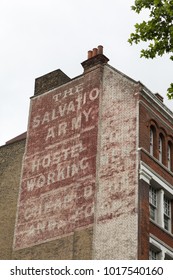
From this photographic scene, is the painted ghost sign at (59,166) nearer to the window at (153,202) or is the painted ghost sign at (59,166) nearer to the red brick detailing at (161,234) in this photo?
the window at (153,202)

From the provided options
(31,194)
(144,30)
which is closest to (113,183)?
(31,194)

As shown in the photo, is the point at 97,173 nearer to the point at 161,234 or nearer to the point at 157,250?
the point at 161,234

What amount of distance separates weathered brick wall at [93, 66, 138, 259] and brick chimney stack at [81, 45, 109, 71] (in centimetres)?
106

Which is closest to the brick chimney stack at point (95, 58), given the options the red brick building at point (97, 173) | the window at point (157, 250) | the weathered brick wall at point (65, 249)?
the red brick building at point (97, 173)

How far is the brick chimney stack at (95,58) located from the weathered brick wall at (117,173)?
3.49 feet

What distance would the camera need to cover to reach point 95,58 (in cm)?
3872

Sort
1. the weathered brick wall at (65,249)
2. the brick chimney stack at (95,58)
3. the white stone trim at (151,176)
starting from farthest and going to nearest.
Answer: the brick chimney stack at (95,58) → the weathered brick wall at (65,249) → the white stone trim at (151,176)

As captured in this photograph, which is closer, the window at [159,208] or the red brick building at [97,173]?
the red brick building at [97,173]

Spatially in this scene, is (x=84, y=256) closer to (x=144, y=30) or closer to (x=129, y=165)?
(x=129, y=165)

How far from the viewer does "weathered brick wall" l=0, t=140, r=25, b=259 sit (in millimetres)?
37938

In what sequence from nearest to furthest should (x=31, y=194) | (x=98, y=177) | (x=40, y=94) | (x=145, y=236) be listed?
(x=145, y=236), (x=98, y=177), (x=31, y=194), (x=40, y=94)

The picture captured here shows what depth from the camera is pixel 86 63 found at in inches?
1538

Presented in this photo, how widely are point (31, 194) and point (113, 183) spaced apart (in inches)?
234

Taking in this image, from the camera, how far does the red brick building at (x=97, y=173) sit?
32.8 metres
